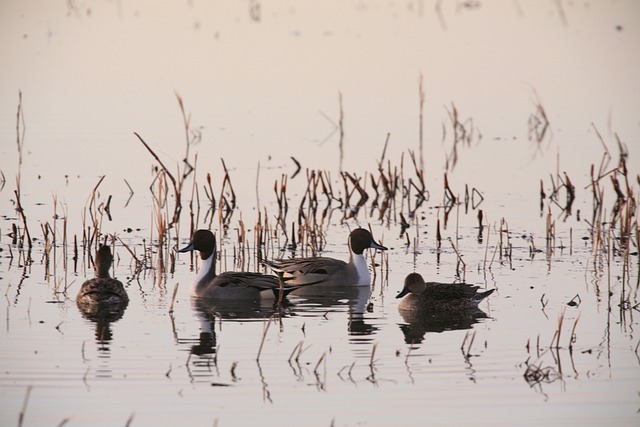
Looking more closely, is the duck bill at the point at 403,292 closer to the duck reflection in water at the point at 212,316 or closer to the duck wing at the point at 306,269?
the duck reflection in water at the point at 212,316

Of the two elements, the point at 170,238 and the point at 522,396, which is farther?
the point at 170,238

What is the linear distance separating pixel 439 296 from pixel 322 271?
1598 millimetres

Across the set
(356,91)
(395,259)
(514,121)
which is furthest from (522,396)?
(356,91)

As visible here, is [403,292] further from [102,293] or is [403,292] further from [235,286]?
[102,293]

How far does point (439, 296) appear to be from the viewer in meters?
10.9

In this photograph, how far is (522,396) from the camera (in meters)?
8.13

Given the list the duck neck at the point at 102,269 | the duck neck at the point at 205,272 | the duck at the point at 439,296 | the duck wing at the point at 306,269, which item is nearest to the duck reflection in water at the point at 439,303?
the duck at the point at 439,296

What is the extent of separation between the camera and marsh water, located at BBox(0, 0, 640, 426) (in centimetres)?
824

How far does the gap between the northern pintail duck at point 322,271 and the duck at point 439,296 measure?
128 centimetres

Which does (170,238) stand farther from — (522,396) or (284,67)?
(284,67)

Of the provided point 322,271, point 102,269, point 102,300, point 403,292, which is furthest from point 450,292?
point 102,269

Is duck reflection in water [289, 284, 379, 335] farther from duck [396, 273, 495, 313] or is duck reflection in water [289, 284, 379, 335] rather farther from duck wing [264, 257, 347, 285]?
duck [396, 273, 495, 313]

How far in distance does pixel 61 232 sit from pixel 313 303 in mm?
3812

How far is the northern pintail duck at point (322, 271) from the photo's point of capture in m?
12.0
